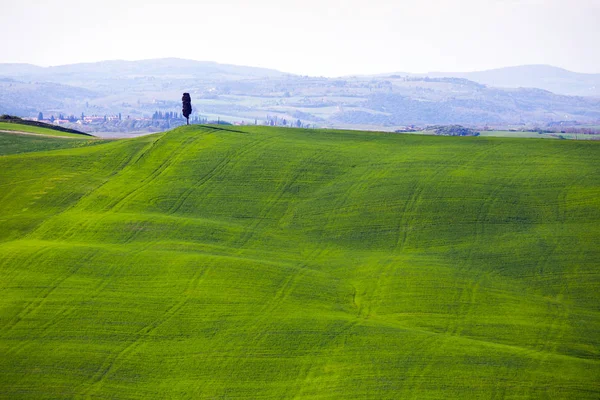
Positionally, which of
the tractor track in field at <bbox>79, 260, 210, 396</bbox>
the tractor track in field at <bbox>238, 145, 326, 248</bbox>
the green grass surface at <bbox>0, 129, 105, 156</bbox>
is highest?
the green grass surface at <bbox>0, 129, 105, 156</bbox>

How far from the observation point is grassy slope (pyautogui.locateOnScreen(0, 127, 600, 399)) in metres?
41.7

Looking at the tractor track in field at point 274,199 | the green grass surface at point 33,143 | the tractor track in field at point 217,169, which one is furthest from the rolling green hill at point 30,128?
the tractor track in field at point 274,199

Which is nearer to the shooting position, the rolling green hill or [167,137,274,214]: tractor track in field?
[167,137,274,214]: tractor track in field

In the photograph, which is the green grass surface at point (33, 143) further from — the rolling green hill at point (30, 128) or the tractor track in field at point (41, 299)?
the tractor track in field at point (41, 299)

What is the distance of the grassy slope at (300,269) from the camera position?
41688mm

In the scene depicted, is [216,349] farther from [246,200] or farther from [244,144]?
[244,144]

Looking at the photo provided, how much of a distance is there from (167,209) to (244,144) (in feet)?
53.6

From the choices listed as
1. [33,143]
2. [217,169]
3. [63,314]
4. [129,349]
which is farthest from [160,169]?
[129,349]

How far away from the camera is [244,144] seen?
78.1m

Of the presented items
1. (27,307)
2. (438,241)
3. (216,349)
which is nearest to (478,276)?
(438,241)

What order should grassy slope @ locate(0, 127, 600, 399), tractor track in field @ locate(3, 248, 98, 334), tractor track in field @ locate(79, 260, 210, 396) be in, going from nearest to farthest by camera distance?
tractor track in field @ locate(79, 260, 210, 396)
grassy slope @ locate(0, 127, 600, 399)
tractor track in field @ locate(3, 248, 98, 334)

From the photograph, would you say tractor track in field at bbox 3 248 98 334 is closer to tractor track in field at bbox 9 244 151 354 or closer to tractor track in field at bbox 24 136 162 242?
tractor track in field at bbox 9 244 151 354

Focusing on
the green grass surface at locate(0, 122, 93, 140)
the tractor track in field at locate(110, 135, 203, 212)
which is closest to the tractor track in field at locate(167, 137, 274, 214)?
the tractor track in field at locate(110, 135, 203, 212)

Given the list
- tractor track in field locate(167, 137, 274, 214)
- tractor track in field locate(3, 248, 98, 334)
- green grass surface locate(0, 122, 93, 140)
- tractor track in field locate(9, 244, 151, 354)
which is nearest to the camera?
tractor track in field locate(9, 244, 151, 354)
